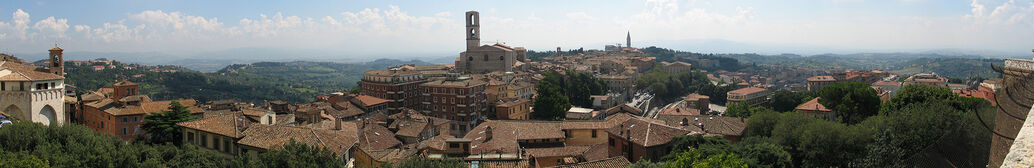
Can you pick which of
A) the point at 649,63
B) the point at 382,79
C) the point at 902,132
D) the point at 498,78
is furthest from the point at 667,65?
the point at 902,132

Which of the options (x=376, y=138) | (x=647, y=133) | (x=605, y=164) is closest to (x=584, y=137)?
(x=647, y=133)

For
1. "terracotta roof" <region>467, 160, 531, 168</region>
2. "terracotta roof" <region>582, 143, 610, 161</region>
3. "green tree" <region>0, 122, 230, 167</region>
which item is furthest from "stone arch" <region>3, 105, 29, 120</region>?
"terracotta roof" <region>582, 143, 610, 161</region>

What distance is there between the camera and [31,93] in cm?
2398

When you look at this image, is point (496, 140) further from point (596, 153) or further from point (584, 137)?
point (584, 137)

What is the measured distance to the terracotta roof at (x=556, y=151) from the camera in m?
25.7

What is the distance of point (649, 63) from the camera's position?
9550cm

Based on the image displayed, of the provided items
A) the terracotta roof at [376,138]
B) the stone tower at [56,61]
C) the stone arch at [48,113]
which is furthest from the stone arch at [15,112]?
the terracotta roof at [376,138]

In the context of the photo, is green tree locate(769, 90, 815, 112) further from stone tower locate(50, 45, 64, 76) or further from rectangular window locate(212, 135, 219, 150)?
stone tower locate(50, 45, 64, 76)

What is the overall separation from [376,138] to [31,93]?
45.1 ft

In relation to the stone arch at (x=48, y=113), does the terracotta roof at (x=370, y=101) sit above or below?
below

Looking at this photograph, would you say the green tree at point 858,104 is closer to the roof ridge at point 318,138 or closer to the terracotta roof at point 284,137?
the terracotta roof at point 284,137

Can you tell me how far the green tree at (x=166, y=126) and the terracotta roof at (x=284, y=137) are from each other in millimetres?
5421

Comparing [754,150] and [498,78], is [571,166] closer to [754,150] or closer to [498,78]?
[754,150]

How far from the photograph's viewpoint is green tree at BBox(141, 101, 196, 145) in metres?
25.5
